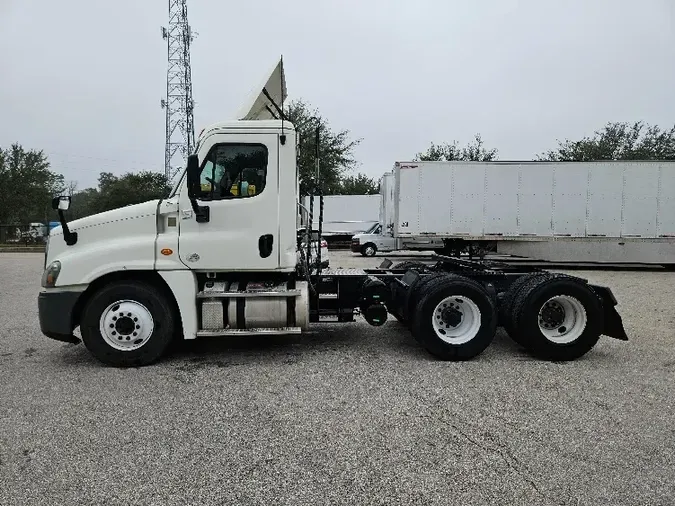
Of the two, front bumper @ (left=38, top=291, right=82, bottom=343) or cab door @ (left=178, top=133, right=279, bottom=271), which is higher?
cab door @ (left=178, top=133, right=279, bottom=271)

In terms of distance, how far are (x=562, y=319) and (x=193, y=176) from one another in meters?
4.67

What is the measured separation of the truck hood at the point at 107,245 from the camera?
5883 millimetres

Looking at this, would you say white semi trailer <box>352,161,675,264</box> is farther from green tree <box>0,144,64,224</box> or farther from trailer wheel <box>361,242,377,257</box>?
green tree <box>0,144,64,224</box>

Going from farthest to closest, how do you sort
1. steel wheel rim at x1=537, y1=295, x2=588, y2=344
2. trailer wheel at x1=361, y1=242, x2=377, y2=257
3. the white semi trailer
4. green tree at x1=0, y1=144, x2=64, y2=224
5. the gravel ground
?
Result: 1. green tree at x1=0, y1=144, x2=64, y2=224
2. trailer wheel at x1=361, y1=242, x2=377, y2=257
3. the white semi trailer
4. steel wheel rim at x1=537, y1=295, x2=588, y2=344
5. the gravel ground

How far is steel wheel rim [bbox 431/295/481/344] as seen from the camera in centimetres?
623

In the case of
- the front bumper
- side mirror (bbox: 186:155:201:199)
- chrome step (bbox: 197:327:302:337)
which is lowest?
chrome step (bbox: 197:327:302:337)

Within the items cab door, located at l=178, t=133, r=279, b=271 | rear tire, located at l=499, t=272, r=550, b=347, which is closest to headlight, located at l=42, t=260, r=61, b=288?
cab door, located at l=178, t=133, r=279, b=271

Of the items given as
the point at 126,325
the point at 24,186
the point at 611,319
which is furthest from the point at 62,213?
the point at 24,186

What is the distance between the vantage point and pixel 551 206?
1720 cm

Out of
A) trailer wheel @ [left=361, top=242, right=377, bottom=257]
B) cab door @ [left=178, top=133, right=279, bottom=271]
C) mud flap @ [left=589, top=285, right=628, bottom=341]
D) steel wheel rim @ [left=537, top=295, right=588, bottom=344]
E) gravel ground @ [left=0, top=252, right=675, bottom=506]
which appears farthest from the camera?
trailer wheel @ [left=361, top=242, right=377, bottom=257]

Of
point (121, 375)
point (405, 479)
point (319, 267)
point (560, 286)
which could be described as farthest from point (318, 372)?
point (560, 286)

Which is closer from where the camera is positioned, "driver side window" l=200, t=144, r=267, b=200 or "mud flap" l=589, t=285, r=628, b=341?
"driver side window" l=200, t=144, r=267, b=200

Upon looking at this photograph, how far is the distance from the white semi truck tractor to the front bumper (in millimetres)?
11

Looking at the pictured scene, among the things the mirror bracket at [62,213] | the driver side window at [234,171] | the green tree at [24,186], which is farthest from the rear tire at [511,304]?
the green tree at [24,186]
